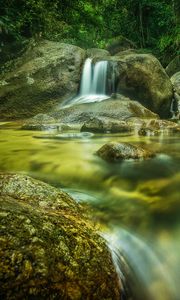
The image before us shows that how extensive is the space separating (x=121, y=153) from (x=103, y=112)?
203 inches

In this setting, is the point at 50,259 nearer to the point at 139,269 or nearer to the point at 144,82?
the point at 139,269

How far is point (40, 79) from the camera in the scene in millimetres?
12047

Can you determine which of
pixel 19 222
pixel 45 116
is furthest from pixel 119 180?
pixel 45 116

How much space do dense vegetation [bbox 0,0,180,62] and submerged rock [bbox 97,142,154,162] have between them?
7.66 meters

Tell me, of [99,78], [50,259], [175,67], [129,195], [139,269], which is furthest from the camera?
[175,67]

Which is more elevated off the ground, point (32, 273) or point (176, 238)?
Answer: point (32, 273)

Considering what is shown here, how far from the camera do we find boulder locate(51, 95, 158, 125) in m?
9.80

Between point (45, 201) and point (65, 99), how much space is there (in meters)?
10.1

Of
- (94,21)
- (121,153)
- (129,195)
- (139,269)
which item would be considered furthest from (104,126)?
(94,21)

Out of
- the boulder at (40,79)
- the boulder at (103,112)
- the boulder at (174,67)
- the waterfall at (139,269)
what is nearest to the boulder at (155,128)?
the boulder at (103,112)

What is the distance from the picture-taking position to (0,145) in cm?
618

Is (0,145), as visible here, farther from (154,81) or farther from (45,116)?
(154,81)

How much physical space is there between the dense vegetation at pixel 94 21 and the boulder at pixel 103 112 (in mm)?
3696

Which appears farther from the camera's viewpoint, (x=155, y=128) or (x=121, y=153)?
(x=155, y=128)
